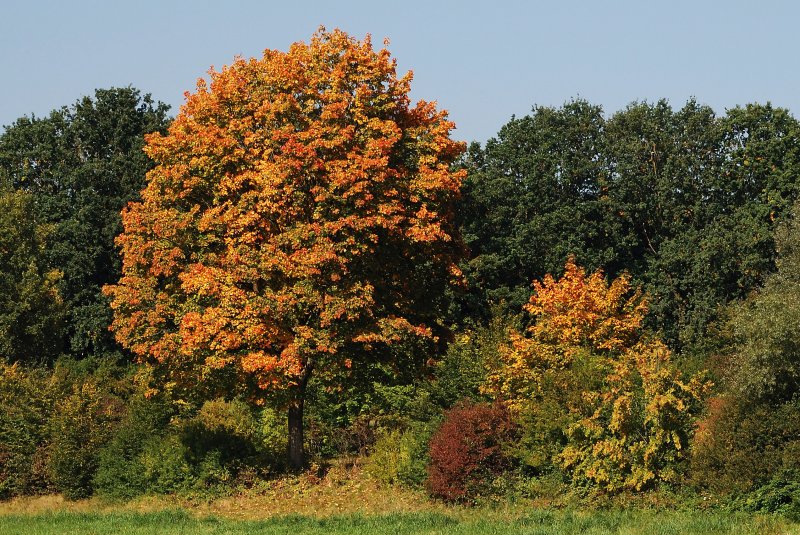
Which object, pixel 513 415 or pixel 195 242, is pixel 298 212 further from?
pixel 513 415

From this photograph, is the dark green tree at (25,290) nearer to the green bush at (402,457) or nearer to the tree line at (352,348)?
the tree line at (352,348)

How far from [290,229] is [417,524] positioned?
1102cm

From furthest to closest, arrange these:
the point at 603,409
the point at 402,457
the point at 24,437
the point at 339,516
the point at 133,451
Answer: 1. the point at 24,437
2. the point at 133,451
3. the point at 402,457
4. the point at 339,516
5. the point at 603,409

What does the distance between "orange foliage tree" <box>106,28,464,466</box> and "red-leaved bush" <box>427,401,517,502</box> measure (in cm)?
420

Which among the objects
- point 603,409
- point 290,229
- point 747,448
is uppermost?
point 290,229

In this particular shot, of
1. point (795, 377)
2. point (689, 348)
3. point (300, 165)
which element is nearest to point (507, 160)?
point (689, 348)

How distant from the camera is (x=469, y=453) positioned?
30047mm

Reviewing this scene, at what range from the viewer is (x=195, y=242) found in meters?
35.5

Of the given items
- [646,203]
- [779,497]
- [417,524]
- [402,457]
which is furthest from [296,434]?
[646,203]

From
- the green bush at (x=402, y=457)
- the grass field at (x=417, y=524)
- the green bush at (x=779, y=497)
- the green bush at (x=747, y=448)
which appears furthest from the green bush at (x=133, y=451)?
the green bush at (x=779, y=497)

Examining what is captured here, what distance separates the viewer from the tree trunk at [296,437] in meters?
36.1

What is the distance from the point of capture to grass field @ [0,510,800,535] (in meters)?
24.2

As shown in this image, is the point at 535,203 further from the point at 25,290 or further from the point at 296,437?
the point at 25,290

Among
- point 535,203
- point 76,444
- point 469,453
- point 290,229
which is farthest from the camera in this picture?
point 535,203
